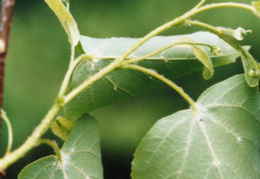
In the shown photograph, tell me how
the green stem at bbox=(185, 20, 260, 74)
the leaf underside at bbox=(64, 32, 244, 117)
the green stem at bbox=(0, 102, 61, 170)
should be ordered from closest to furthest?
the green stem at bbox=(0, 102, 61, 170) < the green stem at bbox=(185, 20, 260, 74) < the leaf underside at bbox=(64, 32, 244, 117)

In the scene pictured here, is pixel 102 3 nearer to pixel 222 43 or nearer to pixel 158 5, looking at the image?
pixel 158 5

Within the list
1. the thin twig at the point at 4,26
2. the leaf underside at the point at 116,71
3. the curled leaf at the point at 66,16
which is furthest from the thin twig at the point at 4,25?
the leaf underside at the point at 116,71

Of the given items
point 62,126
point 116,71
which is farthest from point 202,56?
point 62,126

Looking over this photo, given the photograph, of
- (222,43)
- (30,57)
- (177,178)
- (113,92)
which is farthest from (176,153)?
(30,57)

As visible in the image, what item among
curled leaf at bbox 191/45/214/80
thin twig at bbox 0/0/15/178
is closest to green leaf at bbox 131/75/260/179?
curled leaf at bbox 191/45/214/80

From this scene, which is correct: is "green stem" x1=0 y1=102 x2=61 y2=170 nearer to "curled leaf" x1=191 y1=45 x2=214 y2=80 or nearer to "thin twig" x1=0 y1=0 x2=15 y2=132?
"thin twig" x1=0 y1=0 x2=15 y2=132

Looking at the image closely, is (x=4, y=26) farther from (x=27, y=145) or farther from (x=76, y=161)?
(x=76, y=161)
